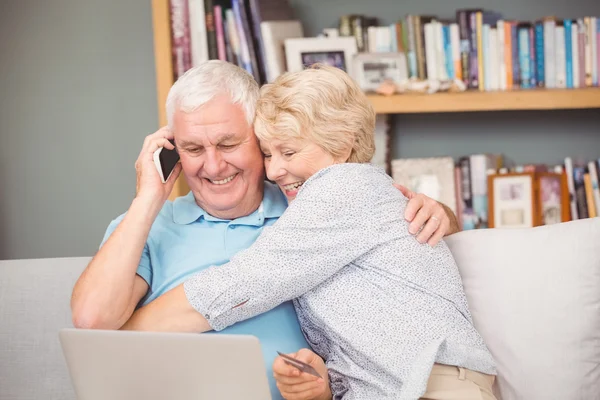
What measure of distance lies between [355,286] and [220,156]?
471mm

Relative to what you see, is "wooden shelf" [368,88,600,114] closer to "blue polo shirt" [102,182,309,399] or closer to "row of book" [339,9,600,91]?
"row of book" [339,9,600,91]

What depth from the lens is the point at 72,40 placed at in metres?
3.20

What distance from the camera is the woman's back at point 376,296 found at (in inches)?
59.4

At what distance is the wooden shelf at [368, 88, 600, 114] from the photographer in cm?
264

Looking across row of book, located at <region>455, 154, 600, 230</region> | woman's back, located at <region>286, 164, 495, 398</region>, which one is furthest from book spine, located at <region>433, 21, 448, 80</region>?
woman's back, located at <region>286, 164, 495, 398</region>

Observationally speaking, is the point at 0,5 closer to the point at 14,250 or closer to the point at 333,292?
the point at 14,250

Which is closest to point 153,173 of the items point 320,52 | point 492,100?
point 320,52

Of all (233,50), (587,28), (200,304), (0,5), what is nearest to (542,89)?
(587,28)

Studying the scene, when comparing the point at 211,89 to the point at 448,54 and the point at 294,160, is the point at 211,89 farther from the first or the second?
the point at 448,54

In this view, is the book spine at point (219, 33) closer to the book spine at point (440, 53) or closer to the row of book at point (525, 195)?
the book spine at point (440, 53)

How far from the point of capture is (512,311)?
5.78ft

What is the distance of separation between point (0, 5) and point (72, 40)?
0.32m

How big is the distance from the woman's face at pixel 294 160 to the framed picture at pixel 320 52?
1052mm

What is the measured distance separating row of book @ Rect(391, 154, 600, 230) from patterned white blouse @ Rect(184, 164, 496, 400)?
1.34 m
